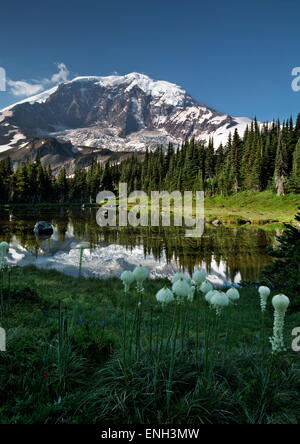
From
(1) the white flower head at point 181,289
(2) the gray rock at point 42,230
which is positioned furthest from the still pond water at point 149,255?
(1) the white flower head at point 181,289

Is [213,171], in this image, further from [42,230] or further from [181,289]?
[181,289]

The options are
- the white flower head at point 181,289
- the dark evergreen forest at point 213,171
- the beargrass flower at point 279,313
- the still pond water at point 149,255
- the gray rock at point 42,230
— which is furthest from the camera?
the dark evergreen forest at point 213,171

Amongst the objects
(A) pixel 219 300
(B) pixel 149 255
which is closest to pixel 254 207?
(B) pixel 149 255

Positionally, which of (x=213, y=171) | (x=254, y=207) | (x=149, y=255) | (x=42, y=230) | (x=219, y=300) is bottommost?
(x=149, y=255)

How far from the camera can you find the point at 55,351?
4.04 m

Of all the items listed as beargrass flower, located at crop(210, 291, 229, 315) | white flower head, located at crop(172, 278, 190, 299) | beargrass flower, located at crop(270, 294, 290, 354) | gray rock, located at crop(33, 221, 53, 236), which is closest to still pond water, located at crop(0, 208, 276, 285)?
gray rock, located at crop(33, 221, 53, 236)

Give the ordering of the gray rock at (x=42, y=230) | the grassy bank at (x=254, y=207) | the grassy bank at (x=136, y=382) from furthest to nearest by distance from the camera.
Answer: the grassy bank at (x=254, y=207)
the gray rock at (x=42, y=230)
the grassy bank at (x=136, y=382)

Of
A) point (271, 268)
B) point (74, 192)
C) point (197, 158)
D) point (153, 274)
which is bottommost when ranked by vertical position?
point (153, 274)

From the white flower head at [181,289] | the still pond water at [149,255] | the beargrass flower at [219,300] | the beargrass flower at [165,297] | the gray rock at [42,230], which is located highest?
the white flower head at [181,289]

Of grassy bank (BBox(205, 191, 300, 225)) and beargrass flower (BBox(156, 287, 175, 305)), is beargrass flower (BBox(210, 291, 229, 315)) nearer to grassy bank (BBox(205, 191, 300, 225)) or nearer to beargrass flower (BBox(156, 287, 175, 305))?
beargrass flower (BBox(156, 287, 175, 305))

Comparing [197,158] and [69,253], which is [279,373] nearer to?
[69,253]

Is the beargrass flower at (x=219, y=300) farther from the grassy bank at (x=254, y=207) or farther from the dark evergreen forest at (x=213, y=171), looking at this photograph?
the dark evergreen forest at (x=213, y=171)
